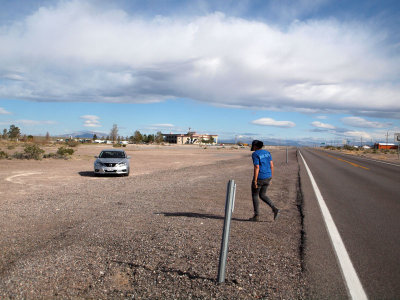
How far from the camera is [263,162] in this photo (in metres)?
7.30

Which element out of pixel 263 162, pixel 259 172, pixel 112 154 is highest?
pixel 263 162

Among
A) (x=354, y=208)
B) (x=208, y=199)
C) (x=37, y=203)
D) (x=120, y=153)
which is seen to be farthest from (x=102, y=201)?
(x=120, y=153)

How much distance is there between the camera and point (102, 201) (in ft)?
31.9

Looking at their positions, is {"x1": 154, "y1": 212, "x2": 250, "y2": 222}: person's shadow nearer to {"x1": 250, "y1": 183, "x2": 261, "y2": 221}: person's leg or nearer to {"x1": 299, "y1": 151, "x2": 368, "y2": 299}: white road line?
{"x1": 250, "y1": 183, "x2": 261, "y2": 221}: person's leg

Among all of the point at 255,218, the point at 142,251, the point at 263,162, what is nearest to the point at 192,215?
the point at 255,218

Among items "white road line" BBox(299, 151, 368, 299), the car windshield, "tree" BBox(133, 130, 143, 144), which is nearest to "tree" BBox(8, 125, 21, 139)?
"tree" BBox(133, 130, 143, 144)

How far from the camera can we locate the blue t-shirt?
23.8 ft

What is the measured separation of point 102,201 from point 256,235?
527 centimetres

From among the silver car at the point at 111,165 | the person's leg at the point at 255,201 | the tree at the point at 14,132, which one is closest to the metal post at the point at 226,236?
the person's leg at the point at 255,201

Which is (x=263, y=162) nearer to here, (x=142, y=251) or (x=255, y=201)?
(x=255, y=201)

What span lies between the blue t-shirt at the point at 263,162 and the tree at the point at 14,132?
119 metres

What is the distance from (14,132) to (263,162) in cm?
12813

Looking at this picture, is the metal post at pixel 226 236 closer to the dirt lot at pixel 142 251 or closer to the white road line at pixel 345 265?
the dirt lot at pixel 142 251

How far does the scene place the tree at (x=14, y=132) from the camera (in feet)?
366
